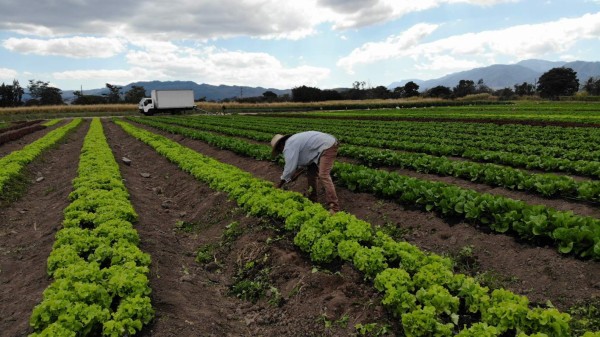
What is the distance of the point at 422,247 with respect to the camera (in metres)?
7.70

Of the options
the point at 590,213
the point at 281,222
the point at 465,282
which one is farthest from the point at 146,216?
the point at 590,213

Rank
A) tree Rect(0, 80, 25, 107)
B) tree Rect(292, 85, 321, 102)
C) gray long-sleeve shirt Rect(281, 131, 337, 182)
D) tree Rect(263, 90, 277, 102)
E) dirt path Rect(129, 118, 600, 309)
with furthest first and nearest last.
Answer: tree Rect(263, 90, 277, 102), tree Rect(292, 85, 321, 102), tree Rect(0, 80, 25, 107), gray long-sleeve shirt Rect(281, 131, 337, 182), dirt path Rect(129, 118, 600, 309)

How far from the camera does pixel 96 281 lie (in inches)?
213

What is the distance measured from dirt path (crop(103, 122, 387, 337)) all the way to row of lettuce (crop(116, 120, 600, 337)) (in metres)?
0.31

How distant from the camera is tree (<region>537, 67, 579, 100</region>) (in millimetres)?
102500

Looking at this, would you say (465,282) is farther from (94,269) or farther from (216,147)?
(216,147)

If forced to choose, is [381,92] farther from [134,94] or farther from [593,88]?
[134,94]

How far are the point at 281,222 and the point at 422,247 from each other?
2.77m

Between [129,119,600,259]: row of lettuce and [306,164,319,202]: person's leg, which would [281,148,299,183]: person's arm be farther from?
[129,119,600,259]: row of lettuce

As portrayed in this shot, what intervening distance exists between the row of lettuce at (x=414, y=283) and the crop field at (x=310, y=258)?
2 centimetres

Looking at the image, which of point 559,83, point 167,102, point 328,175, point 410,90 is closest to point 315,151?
point 328,175

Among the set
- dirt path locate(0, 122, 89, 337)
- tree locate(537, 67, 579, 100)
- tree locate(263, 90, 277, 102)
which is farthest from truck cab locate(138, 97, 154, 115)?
tree locate(537, 67, 579, 100)

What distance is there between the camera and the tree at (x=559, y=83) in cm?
10250

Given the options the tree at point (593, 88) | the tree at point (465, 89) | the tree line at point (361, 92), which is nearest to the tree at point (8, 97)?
the tree line at point (361, 92)
